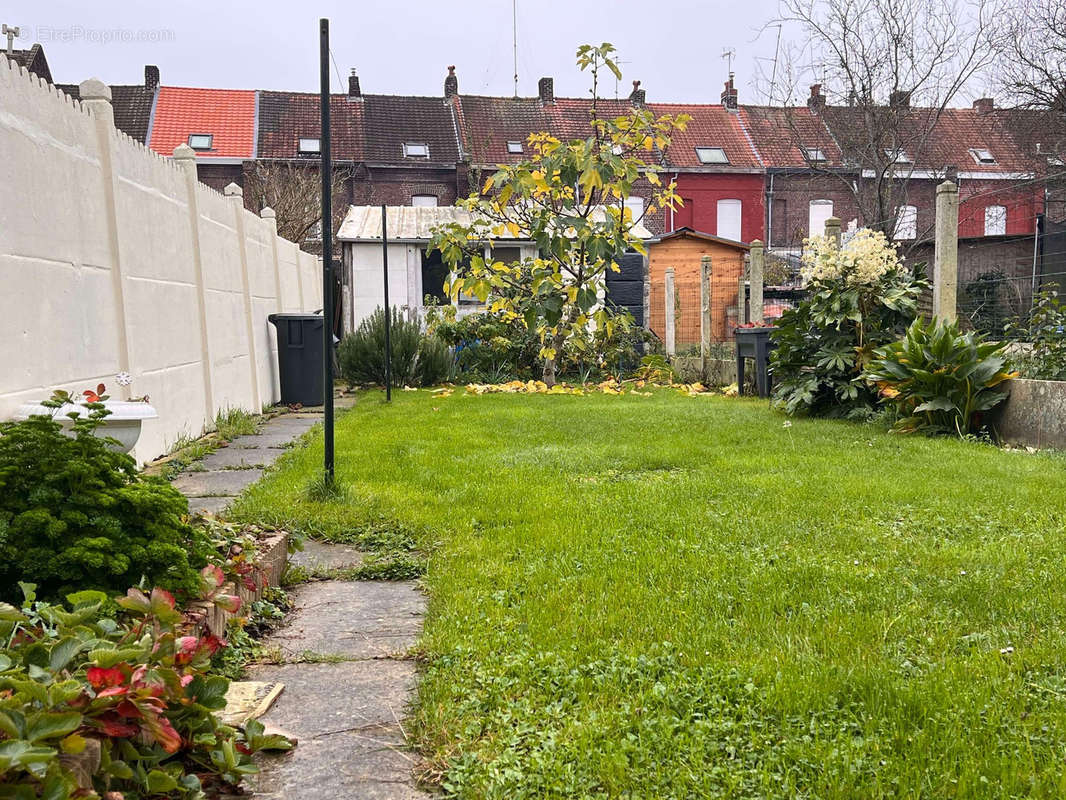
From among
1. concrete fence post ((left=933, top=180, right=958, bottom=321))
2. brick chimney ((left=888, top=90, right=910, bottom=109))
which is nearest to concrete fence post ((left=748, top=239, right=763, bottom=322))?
concrete fence post ((left=933, top=180, right=958, bottom=321))

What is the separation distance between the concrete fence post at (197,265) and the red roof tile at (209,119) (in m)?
22.5

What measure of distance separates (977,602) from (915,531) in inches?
39.6

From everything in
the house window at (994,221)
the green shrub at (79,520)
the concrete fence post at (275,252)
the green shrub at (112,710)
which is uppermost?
the house window at (994,221)

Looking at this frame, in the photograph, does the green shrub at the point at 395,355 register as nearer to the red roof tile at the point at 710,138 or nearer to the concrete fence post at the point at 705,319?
the concrete fence post at the point at 705,319

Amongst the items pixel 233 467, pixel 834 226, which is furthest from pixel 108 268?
pixel 834 226

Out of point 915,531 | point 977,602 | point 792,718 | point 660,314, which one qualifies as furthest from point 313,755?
point 660,314

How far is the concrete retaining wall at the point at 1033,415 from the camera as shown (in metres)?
6.38

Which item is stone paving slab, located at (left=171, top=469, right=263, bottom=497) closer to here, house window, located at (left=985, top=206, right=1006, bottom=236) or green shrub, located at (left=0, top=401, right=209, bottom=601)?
green shrub, located at (left=0, top=401, right=209, bottom=601)

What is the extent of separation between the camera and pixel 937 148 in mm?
32062

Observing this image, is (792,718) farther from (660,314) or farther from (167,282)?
(660,314)

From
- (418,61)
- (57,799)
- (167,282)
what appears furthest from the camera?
(418,61)

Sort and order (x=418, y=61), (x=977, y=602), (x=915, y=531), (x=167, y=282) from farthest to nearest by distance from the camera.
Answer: (x=418, y=61), (x=167, y=282), (x=915, y=531), (x=977, y=602)

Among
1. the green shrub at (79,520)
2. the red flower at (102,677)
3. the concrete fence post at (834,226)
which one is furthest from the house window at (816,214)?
the red flower at (102,677)

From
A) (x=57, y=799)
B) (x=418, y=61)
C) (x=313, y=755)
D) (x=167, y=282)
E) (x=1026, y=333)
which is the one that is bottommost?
(x=313, y=755)
